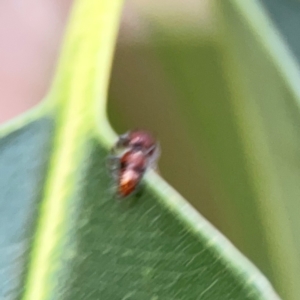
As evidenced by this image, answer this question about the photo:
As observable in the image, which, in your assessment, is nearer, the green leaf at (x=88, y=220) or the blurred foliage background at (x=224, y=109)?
the green leaf at (x=88, y=220)

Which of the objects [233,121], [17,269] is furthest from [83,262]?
[233,121]

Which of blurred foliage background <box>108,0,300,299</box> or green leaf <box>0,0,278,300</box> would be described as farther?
blurred foliage background <box>108,0,300,299</box>

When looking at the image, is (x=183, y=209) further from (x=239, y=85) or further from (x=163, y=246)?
(x=239, y=85)
